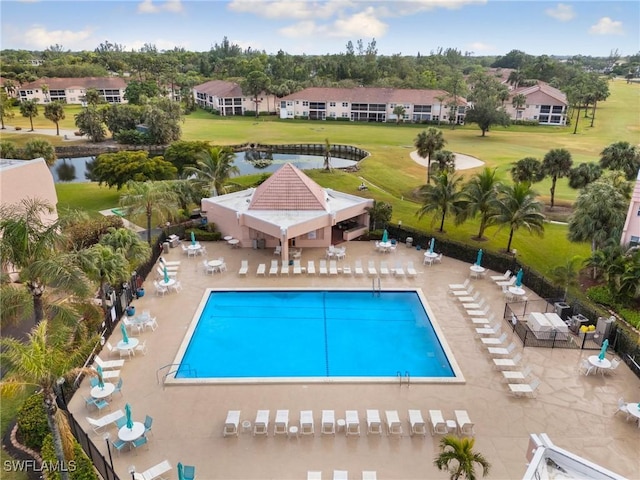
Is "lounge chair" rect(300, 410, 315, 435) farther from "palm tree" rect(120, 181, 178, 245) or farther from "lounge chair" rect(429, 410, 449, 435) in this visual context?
"palm tree" rect(120, 181, 178, 245)

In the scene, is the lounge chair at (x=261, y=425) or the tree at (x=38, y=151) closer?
the lounge chair at (x=261, y=425)

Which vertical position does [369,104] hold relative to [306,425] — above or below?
above

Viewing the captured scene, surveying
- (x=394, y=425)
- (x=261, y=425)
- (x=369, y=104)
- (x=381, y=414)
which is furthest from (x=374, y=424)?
(x=369, y=104)

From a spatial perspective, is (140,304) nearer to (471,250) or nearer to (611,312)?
(471,250)

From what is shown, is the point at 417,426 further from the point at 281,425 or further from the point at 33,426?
the point at 33,426

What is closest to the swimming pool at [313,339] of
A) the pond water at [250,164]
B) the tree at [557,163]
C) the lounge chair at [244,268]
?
the lounge chair at [244,268]

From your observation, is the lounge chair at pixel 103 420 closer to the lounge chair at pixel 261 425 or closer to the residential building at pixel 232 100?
the lounge chair at pixel 261 425
